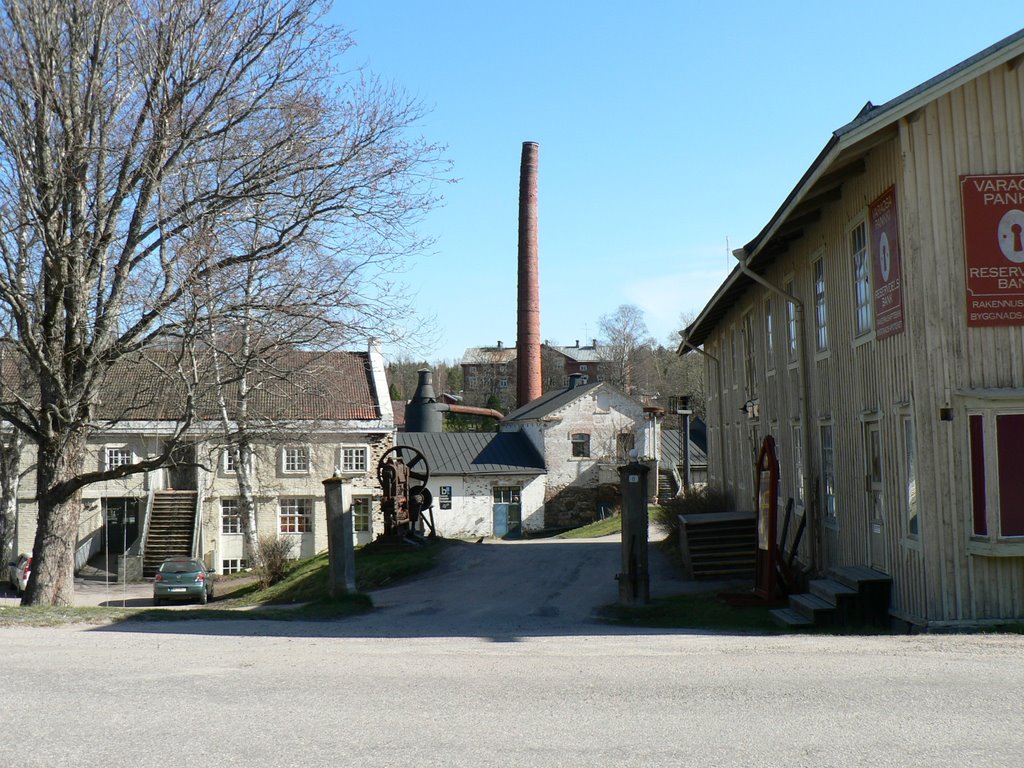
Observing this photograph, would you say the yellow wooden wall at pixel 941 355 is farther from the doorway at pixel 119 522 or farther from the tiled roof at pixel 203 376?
the doorway at pixel 119 522

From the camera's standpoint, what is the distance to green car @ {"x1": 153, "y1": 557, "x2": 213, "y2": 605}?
86.8ft

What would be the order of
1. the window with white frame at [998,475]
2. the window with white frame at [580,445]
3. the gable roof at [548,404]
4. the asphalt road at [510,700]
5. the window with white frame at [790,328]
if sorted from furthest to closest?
the gable roof at [548,404], the window with white frame at [580,445], the window with white frame at [790,328], the window with white frame at [998,475], the asphalt road at [510,700]

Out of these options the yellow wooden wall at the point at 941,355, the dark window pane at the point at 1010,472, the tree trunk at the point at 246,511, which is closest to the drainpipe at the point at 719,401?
the tree trunk at the point at 246,511

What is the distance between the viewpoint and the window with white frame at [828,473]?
51.0 ft

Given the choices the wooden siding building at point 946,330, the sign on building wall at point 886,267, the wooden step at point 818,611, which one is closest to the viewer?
the wooden siding building at point 946,330

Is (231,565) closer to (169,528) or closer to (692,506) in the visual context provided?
(169,528)

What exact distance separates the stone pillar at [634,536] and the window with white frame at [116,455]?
86.4 ft

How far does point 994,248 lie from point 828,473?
577 cm

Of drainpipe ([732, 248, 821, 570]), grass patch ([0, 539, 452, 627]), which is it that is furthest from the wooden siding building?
grass patch ([0, 539, 452, 627])

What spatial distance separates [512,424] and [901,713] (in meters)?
43.6

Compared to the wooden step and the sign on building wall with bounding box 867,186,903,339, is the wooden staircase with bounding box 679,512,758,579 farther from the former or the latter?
the sign on building wall with bounding box 867,186,903,339

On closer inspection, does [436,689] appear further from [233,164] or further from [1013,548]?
[233,164]

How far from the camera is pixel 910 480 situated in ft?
38.2

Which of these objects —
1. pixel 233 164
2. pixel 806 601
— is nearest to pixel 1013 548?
pixel 806 601
